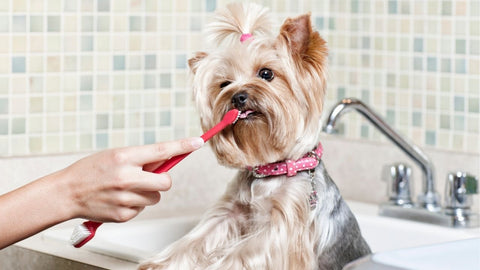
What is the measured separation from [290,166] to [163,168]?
26cm

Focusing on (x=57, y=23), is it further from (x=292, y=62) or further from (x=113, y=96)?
(x=292, y=62)

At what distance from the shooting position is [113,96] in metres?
1.98

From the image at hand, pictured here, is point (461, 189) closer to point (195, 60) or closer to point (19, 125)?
point (195, 60)

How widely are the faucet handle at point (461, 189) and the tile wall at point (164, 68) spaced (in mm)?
125

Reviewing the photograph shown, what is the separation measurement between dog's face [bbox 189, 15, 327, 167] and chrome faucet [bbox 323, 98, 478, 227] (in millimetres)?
414

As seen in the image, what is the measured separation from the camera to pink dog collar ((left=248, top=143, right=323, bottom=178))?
1.48 metres

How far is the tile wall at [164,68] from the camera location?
1.86 meters

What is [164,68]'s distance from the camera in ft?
6.77

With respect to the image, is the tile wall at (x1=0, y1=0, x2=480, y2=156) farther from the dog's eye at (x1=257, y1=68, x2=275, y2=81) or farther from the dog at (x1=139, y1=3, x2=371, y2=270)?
the dog's eye at (x1=257, y1=68, x2=275, y2=81)

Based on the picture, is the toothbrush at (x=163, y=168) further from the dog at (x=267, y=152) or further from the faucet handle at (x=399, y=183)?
the faucet handle at (x=399, y=183)

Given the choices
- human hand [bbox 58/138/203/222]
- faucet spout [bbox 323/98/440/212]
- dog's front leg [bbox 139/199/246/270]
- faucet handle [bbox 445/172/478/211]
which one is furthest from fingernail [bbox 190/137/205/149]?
faucet handle [bbox 445/172/478/211]

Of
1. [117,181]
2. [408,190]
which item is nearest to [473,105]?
[408,190]

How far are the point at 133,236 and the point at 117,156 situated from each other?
2.07 feet

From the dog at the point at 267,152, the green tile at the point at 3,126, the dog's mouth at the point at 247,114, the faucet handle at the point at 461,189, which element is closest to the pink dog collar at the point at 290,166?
the dog at the point at 267,152
